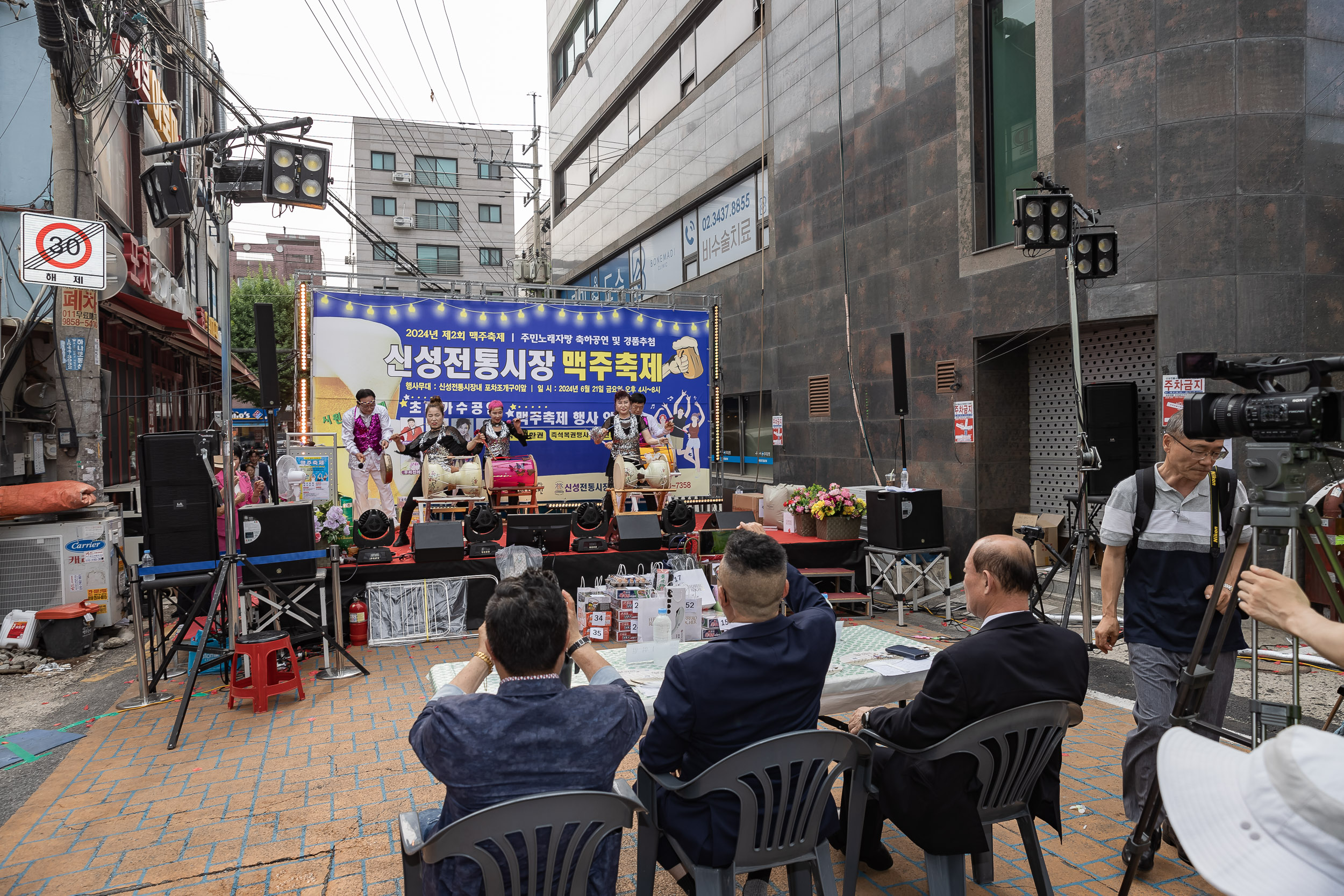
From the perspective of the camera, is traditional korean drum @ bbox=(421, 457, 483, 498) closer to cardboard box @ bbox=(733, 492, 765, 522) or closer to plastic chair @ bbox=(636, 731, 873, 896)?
cardboard box @ bbox=(733, 492, 765, 522)

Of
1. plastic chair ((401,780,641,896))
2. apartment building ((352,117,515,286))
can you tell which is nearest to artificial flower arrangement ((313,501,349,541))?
plastic chair ((401,780,641,896))

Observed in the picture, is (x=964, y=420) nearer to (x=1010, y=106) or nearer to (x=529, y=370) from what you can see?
(x=1010, y=106)

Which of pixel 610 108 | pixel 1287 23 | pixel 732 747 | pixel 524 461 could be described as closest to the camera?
pixel 732 747

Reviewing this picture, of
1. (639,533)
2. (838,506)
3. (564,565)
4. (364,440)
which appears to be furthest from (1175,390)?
(364,440)

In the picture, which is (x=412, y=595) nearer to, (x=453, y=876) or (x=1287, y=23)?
(x=453, y=876)

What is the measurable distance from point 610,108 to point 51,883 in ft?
66.6

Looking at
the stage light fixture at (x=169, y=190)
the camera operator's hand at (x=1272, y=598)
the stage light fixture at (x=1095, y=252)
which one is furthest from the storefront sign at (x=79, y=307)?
the camera operator's hand at (x=1272, y=598)

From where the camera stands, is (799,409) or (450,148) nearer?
(799,409)

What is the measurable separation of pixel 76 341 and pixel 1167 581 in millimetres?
8884

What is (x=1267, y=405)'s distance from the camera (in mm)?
2219

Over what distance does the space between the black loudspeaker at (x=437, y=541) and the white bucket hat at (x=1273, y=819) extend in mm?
6641

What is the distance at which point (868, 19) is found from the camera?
421 inches

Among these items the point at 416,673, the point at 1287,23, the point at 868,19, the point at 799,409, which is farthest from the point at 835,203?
the point at 416,673

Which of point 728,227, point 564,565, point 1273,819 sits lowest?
point 564,565
